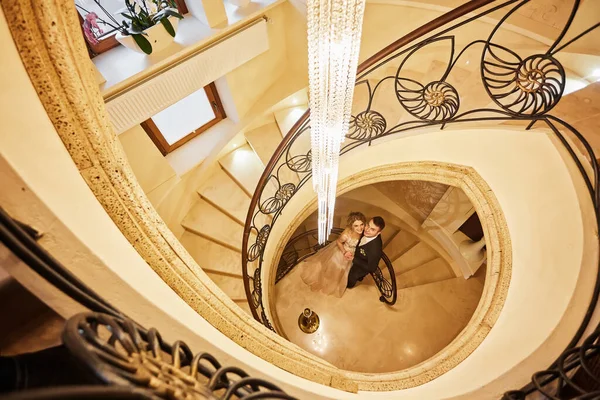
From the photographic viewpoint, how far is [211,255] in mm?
4391

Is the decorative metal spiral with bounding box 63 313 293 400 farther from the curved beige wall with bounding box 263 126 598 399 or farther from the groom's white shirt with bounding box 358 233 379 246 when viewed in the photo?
the groom's white shirt with bounding box 358 233 379 246

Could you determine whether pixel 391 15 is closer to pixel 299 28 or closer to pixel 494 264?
pixel 299 28

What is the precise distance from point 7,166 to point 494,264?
4.05m

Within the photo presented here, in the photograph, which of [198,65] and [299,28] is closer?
[198,65]

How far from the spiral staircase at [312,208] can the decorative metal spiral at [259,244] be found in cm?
2

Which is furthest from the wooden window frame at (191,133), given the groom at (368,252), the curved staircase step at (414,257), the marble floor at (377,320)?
the curved staircase step at (414,257)

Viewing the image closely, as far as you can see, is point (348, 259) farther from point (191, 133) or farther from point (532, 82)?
point (532, 82)

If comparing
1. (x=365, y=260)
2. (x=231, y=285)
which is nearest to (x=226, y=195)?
(x=231, y=285)

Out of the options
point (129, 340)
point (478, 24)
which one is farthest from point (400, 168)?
point (129, 340)

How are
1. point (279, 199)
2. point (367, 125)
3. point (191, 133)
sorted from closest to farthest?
point (367, 125), point (279, 199), point (191, 133)

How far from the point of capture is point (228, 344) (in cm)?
156

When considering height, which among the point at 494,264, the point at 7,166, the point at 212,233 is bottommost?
the point at 494,264

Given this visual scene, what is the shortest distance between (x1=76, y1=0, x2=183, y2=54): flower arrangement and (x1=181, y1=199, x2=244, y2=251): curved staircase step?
2.29 m

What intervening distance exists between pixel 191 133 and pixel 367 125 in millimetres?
2442
